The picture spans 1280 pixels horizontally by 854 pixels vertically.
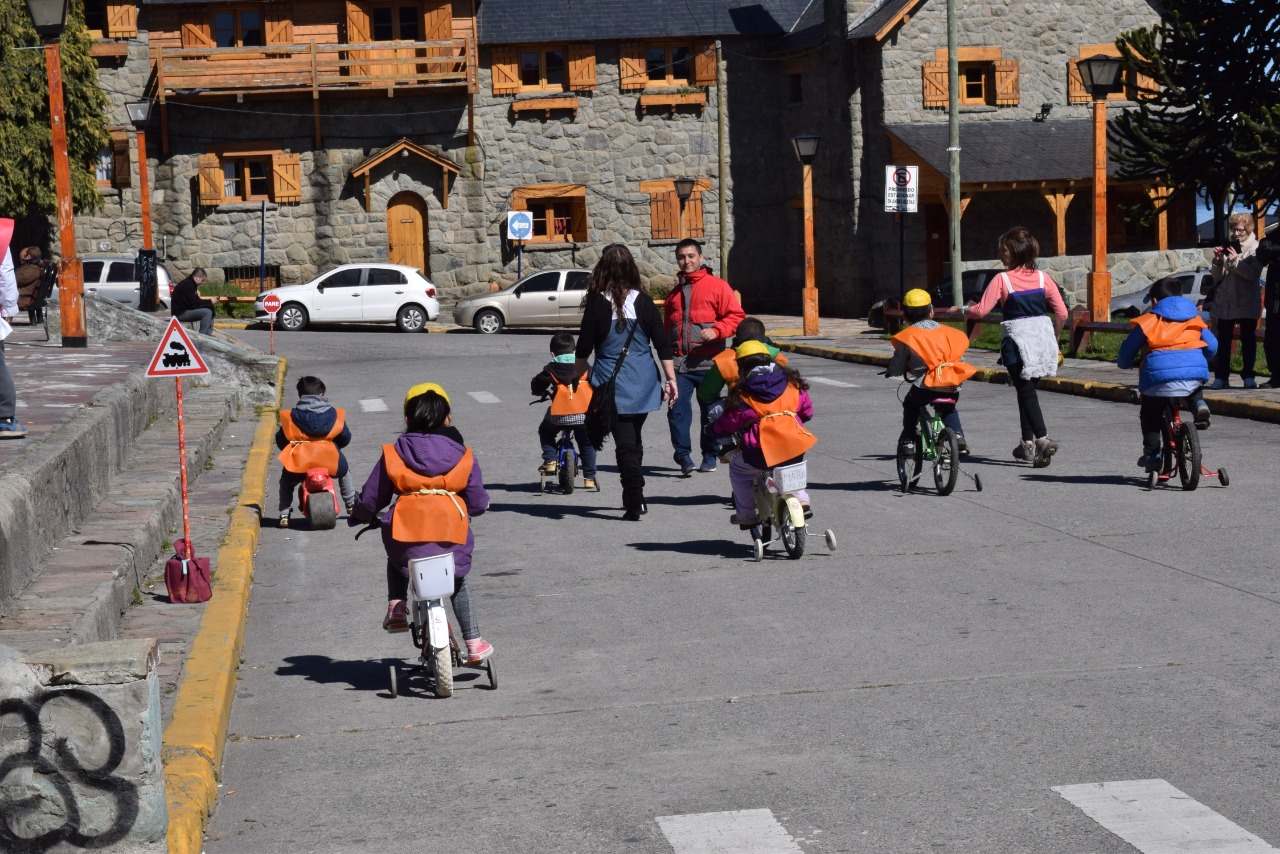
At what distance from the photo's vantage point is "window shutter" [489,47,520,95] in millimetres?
44156

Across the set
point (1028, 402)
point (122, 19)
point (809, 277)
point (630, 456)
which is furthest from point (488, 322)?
point (630, 456)

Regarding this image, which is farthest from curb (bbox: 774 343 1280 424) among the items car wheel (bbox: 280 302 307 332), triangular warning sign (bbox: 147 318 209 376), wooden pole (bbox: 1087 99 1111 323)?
car wheel (bbox: 280 302 307 332)

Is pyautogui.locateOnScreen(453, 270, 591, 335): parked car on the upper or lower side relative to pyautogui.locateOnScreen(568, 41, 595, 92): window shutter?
lower

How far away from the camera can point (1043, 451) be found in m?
13.1

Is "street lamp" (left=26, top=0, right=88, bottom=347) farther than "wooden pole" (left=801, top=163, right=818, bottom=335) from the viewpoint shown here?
No

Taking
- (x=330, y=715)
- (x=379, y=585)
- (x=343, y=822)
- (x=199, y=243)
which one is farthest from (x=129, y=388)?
(x=199, y=243)

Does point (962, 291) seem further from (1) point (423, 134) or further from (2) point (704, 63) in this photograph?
(1) point (423, 134)

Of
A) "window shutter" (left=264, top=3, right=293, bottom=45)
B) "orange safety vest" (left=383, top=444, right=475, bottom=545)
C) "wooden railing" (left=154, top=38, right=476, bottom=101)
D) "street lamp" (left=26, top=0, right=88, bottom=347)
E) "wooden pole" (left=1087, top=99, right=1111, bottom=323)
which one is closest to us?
"orange safety vest" (left=383, top=444, right=475, bottom=545)

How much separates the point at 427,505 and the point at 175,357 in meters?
3.15

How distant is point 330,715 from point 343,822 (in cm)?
144

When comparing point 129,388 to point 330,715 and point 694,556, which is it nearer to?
point 694,556

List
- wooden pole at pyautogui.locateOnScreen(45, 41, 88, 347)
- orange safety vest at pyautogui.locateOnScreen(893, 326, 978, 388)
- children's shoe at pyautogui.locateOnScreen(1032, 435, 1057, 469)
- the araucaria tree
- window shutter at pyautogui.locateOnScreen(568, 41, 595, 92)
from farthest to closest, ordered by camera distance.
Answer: window shutter at pyautogui.locateOnScreen(568, 41, 595, 92) < the araucaria tree < wooden pole at pyautogui.locateOnScreen(45, 41, 88, 347) < children's shoe at pyautogui.locateOnScreen(1032, 435, 1057, 469) < orange safety vest at pyautogui.locateOnScreen(893, 326, 978, 388)

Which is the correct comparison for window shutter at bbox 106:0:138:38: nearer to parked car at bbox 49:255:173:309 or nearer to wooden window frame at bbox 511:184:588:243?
parked car at bbox 49:255:173:309

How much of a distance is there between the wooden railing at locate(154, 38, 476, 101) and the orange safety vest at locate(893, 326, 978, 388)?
32.0 m
